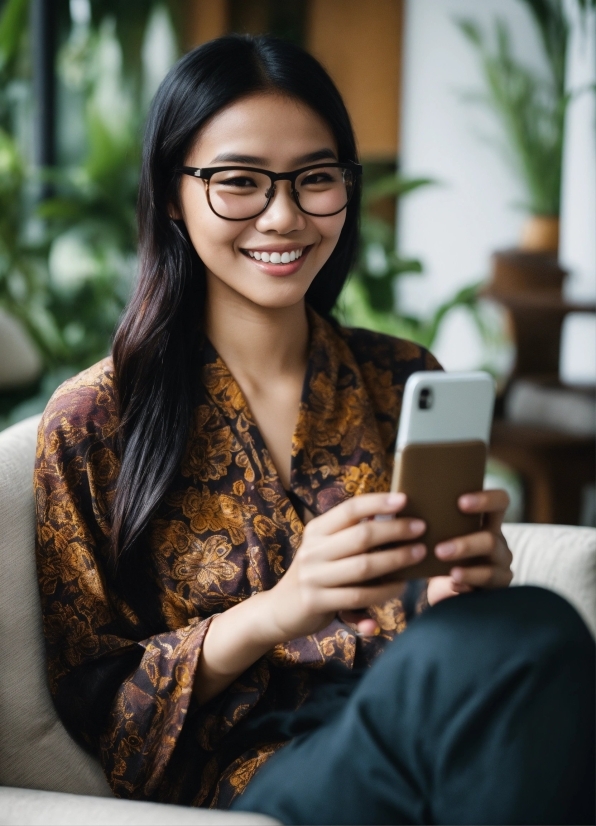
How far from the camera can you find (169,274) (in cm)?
122

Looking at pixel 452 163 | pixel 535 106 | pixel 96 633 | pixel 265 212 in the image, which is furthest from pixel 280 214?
pixel 452 163

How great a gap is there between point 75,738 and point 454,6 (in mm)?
3588

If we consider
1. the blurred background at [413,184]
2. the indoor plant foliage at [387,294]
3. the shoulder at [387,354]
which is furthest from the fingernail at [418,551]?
the indoor plant foliage at [387,294]

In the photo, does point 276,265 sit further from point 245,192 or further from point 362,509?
point 362,509

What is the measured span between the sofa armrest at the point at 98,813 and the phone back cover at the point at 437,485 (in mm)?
262

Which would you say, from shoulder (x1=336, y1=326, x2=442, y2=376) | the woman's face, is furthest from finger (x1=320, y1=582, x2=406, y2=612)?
shoulder (x1=336, y1=326, x2=442, y2=376)

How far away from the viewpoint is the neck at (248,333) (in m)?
1.24

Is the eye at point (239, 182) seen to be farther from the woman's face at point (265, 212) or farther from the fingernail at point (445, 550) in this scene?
the fingernail at point (445, 550)

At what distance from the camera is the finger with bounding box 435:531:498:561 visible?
0.90 m

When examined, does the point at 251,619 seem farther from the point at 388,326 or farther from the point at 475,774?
the point at 388,326

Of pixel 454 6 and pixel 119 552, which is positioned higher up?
pixel 454 6

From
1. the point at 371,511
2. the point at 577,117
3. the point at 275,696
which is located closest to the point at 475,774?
the point at 371,511

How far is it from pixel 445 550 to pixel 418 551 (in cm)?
3

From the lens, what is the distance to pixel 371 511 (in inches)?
33.7
